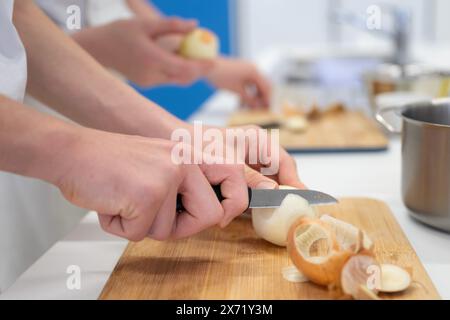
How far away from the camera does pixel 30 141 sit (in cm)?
63

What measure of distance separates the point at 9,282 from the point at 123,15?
37.9 inches

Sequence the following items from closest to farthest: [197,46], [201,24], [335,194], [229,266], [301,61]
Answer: [229,266]
[335,194]
[197,46]
[301,61]
[201,24]

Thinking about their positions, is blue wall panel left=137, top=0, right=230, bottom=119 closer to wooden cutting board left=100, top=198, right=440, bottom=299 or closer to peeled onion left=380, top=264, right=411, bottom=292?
wooden cutting board left=100, top=198, right=440, bottom=299

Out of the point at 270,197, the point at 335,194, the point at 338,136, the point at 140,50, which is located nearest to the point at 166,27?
the point at 140,50

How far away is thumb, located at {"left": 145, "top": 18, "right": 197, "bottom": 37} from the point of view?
4.47 feet

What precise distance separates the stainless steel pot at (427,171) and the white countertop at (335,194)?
41 mm

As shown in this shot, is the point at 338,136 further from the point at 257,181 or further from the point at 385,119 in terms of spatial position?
the point at 257,181

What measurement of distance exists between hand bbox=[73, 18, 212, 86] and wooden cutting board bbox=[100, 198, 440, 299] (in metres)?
0.59

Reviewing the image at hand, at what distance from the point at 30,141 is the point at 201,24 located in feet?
10.6

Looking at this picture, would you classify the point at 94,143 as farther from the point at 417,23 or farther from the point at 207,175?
the point at 417,23

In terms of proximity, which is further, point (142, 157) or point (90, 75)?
point (90, 75)
